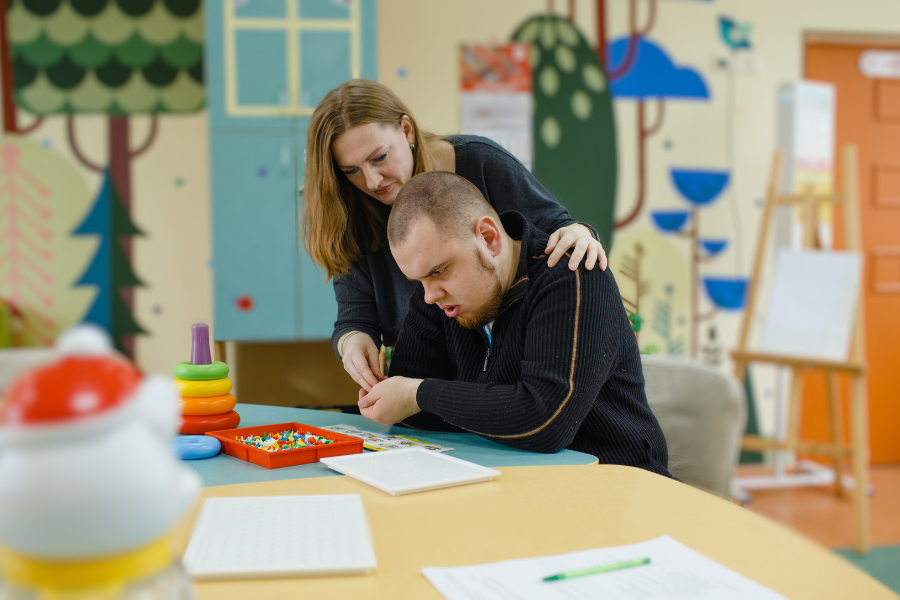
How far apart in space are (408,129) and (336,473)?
0.82m

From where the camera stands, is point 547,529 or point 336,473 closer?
point 547,529

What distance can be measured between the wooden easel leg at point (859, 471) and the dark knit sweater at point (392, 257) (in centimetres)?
196

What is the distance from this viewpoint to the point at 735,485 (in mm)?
3334

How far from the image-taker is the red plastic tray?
3.55 ft

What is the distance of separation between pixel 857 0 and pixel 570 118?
62.0 inches

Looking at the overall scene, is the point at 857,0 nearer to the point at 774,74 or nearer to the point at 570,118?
the point at 774,74

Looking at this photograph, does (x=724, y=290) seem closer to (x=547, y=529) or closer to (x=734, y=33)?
(x=734, y=33)

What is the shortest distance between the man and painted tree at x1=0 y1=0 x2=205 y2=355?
2261mm

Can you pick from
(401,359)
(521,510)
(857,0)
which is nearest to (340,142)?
(401,359)

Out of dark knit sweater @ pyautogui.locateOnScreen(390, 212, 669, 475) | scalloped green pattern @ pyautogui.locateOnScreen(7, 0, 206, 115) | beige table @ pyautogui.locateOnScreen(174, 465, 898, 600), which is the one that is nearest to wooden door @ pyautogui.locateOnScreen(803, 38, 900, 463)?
dark knit sweater @ pyautogui.locateOnScreen(390, 212, 669, 475)

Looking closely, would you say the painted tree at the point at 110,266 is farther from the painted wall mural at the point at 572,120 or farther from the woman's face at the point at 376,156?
the woman's face at the point at 376,156

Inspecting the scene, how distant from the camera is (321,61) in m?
2.84

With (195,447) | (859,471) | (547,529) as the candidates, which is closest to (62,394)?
(547,529)

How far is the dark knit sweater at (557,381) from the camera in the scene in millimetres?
1178
